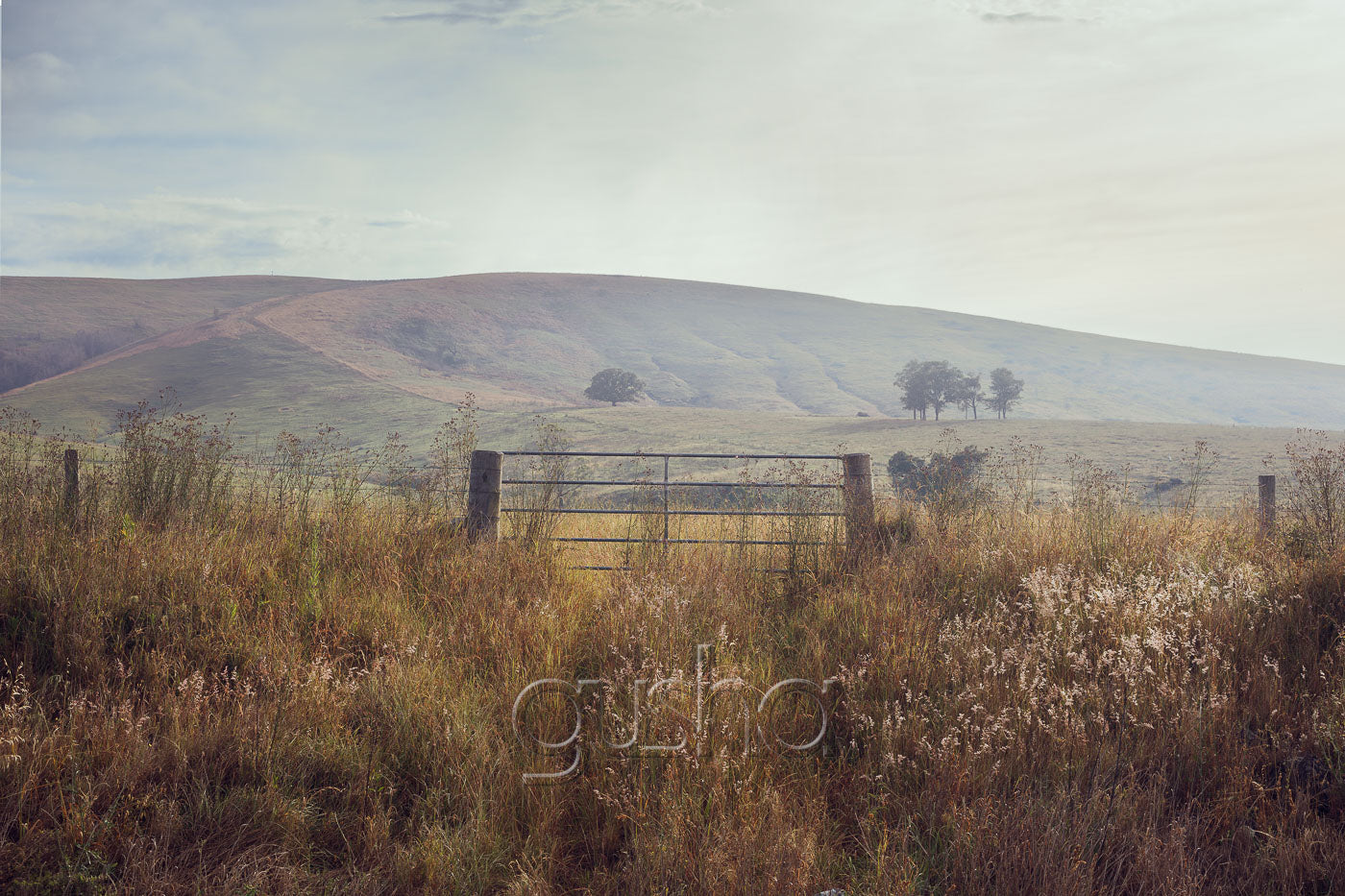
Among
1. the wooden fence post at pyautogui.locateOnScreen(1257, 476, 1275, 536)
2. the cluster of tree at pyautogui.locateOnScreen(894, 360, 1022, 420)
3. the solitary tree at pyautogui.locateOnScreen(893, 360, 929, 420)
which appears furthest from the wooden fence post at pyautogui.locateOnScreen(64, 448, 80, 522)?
the solitary tree at pyautogui.locateOnScreen(893, 360, 929, 420)

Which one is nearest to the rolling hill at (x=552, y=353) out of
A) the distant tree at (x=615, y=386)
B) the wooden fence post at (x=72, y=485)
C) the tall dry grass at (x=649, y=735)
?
the distant tree at (x=615, y=386)

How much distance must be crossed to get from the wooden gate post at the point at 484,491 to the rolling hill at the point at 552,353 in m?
51.2

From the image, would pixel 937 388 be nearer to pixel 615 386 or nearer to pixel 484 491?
pixel 615 386

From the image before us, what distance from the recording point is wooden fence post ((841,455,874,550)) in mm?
6879

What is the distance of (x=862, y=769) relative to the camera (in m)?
3.59

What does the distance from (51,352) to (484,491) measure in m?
102

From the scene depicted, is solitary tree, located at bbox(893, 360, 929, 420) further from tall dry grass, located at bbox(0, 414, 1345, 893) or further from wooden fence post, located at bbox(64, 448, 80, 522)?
wooden fence post, located at bbox(64, 448, 80, 522)

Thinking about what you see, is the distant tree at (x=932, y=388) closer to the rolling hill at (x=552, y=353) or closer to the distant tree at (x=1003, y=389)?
the distant tree at (x=1003, y=389)

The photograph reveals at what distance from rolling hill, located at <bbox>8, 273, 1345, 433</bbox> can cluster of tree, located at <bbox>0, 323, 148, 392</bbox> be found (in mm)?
1573

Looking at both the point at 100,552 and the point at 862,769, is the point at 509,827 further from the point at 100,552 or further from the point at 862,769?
the point at 100,552

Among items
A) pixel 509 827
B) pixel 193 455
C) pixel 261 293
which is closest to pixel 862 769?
pixel 509 827

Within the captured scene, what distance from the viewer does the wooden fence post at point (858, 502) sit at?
22.6ft

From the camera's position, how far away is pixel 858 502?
727 centimetres

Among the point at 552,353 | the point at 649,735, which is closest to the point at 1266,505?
the point at 649,735
